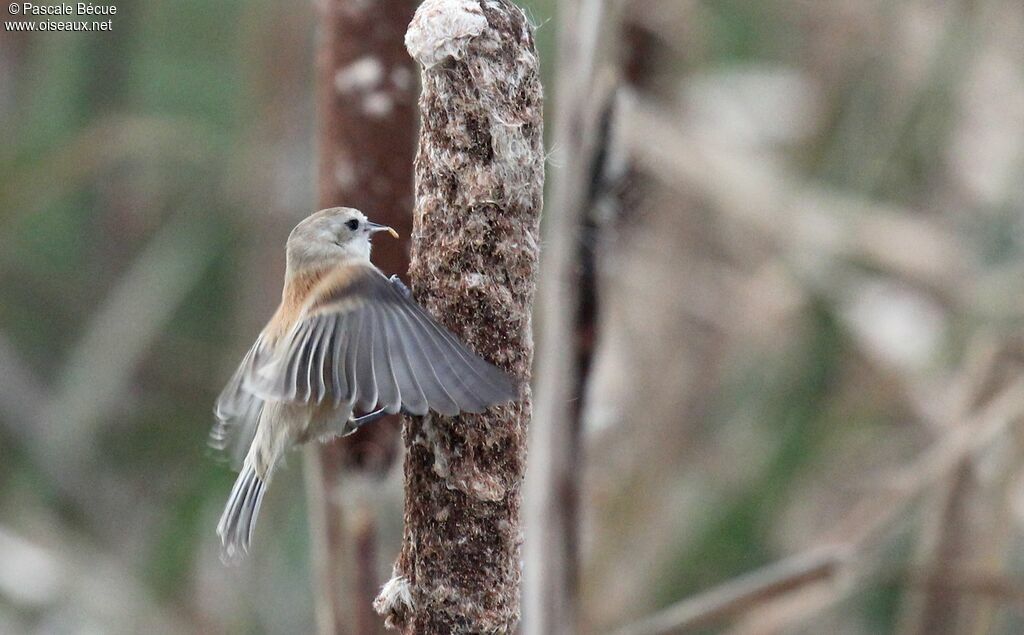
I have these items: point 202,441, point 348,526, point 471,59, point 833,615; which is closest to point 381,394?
point 471,59

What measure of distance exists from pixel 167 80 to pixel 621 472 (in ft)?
8.48

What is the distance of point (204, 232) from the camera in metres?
4.39

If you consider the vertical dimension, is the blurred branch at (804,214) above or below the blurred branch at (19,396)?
above

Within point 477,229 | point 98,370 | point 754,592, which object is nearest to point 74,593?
point 98,370

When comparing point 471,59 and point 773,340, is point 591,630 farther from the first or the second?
point 471,59

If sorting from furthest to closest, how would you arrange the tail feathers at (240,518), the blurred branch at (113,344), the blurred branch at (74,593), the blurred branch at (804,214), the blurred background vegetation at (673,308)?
the blurred branch at (113,344)
the blurred branch at (74,593)
the blurred branch at (804,214)
the blurred background vegetation at (673,308)
the tail feathers at (240,518)

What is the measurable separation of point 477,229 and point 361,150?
81 cm

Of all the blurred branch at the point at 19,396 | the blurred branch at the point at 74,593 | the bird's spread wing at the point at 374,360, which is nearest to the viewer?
the bird's spread wing at the point at 374,360

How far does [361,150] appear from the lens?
2254mm

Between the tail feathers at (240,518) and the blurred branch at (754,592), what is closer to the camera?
the tail feathers at (240,518)

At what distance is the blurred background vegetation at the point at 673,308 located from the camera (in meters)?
3.35

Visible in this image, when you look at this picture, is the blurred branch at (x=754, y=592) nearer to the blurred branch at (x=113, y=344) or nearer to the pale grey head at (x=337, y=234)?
the pale grey head at (x=337, y=234)

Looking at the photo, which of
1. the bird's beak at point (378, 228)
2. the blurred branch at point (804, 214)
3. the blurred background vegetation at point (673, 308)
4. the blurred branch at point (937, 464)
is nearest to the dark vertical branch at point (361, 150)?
the bird's beak at point (378, 228)

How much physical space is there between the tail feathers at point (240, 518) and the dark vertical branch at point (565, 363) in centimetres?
48
